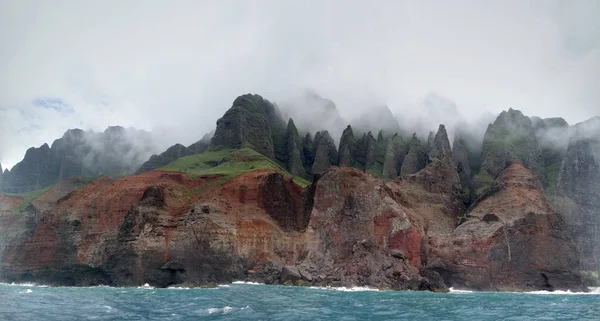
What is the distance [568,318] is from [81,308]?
48853 millimetres

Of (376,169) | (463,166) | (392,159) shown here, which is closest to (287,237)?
(376,169)

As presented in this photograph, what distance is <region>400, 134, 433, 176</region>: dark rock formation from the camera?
590ft

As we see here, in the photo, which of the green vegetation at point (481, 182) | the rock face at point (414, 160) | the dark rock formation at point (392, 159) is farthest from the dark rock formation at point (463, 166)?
the dark rock formation at point (392, 159)

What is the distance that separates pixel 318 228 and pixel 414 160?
63.3 meters

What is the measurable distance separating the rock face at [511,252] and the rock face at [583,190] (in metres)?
22.3

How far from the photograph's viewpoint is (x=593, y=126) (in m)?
165

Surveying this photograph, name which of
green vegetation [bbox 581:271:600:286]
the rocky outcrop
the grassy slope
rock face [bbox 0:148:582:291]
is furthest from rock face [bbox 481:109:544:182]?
the grassy slope

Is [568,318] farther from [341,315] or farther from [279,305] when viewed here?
[279,305]

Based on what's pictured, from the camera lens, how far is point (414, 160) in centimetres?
18275

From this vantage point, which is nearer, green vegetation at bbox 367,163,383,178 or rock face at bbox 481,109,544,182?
rock face at bbox 481,109,544,182

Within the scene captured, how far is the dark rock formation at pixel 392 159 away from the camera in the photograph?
185125mm

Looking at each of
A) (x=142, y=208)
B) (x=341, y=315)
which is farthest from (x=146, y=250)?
(x=341, y=315)

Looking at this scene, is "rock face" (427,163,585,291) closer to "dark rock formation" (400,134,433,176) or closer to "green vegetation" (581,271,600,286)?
"green vegetation" (581,271,600,286)

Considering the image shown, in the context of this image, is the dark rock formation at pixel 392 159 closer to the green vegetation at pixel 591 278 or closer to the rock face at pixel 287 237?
the rock face at pixel 287 237
